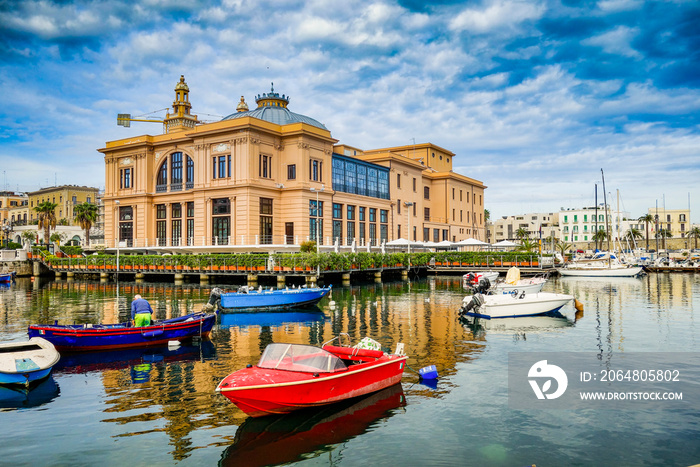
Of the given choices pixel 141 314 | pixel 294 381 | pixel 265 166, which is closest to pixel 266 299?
pixel 141 314

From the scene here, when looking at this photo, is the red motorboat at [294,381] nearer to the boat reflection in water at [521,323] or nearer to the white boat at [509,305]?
the boat reflection in water at [521,323]

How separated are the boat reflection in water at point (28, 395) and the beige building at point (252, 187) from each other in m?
39.3

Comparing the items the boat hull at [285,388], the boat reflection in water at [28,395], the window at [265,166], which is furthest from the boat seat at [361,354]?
the window at [265,166]

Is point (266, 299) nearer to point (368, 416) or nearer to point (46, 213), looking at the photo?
point (368, 416)

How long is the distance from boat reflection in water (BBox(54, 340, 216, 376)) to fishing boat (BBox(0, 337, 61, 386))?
141cm

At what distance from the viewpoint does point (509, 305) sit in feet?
96.1

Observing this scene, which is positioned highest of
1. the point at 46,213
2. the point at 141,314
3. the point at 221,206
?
the point at 46,213

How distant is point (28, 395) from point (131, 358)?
490cm

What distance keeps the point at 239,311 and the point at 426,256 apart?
41.8 metres

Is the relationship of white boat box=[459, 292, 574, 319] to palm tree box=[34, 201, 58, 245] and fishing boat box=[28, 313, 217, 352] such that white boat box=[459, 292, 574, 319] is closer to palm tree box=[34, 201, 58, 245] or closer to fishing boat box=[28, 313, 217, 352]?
fishing boat box=[28, 313, 217, 352]

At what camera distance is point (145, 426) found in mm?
12734

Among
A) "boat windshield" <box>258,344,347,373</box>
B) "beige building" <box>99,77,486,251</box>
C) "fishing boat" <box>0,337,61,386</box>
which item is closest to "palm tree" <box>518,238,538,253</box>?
"beige building" <box>99,77,486,251</box>

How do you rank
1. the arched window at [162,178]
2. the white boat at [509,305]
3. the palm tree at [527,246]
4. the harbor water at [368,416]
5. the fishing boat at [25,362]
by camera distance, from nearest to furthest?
the harbor water at [368,416] < the fishing boat at [25,362] < the white boat at [509,305] < the arched window at [162,178] < the palm tree at [527,246]
